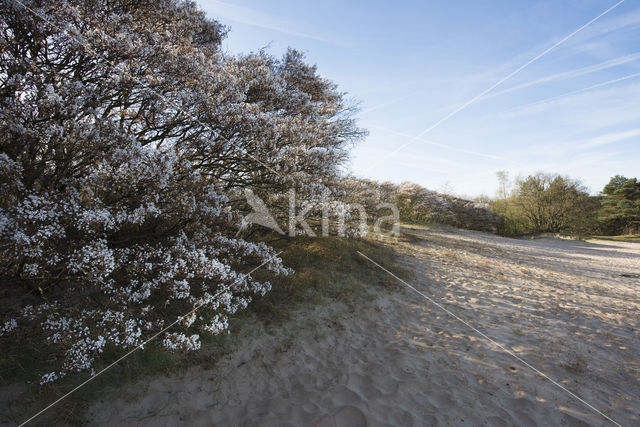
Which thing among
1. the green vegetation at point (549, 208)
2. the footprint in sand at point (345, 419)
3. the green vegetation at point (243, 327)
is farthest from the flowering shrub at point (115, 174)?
the green vegetation at point (549, 208)

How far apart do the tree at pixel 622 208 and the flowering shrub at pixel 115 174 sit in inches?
1807

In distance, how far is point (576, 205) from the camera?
2773 cm

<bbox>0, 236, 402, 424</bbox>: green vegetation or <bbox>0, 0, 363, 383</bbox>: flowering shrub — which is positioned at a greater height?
<bbox>0, 0, 363, 383</bbox>: flowering shrub

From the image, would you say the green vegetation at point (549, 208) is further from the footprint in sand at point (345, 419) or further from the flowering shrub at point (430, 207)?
the footprint in sand at point (345, 419)

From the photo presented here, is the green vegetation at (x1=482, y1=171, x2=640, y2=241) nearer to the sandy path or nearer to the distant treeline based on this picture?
the distant treeline

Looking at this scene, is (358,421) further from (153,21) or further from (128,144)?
(153,21)

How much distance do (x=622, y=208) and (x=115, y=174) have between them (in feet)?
169

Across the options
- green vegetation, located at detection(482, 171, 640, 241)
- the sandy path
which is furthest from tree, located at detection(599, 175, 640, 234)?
the sandy path

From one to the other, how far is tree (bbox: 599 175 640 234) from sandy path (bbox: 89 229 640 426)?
40102 mm

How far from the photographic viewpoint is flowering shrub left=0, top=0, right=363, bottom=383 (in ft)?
11.1

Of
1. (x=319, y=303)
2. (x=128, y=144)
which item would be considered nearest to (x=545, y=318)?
(x=319, y=303)

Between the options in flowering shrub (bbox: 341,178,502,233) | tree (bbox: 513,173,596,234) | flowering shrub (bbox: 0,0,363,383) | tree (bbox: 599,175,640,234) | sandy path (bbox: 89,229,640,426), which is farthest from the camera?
tree (bbox: 599,175,640,234)

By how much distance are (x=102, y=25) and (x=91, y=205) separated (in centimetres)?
314

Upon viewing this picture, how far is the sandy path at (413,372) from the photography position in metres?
3.64
